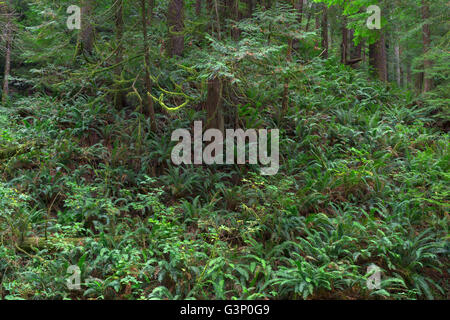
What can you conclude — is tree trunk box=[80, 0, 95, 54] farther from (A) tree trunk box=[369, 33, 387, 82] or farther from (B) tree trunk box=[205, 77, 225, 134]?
(A) tree trunk box=[369, 33, 387, 82]

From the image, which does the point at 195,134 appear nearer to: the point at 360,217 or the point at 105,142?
the point at 105,142

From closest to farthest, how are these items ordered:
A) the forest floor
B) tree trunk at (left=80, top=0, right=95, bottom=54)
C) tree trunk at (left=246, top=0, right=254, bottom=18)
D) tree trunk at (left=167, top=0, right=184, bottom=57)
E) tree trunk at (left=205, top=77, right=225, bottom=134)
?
the forest floor
tree trunk at (left=80, top=0, right=95, bottom=54)
tree trunk at (left=205, top=77, right=225, bottom=134)
tree trunk at (left=246, top=0, right=254, bottom=18)
tree trunk at (left=167, top=0, right=184, bottom=57)

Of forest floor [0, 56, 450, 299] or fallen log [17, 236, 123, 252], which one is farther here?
fallen log [17, 236, 123, 252]

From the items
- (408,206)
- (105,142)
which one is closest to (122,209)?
(105,142)

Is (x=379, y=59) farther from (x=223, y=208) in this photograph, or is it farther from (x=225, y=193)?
(x=223, y=208)

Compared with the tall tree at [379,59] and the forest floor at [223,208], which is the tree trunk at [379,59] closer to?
the tall tree at [379,59]

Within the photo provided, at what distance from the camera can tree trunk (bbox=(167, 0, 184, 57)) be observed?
31.3ft

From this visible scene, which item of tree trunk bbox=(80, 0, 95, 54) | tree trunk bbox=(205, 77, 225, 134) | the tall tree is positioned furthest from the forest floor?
the tall tree

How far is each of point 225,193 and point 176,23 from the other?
5.77 metres

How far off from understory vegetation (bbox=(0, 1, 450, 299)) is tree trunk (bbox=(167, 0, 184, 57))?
1.05ft

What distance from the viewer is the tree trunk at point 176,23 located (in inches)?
376

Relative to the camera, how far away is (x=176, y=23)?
9688mm

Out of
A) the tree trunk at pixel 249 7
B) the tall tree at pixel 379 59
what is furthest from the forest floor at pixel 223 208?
the tall tree at pixel 379 59

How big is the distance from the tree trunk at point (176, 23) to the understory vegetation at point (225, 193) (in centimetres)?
32
